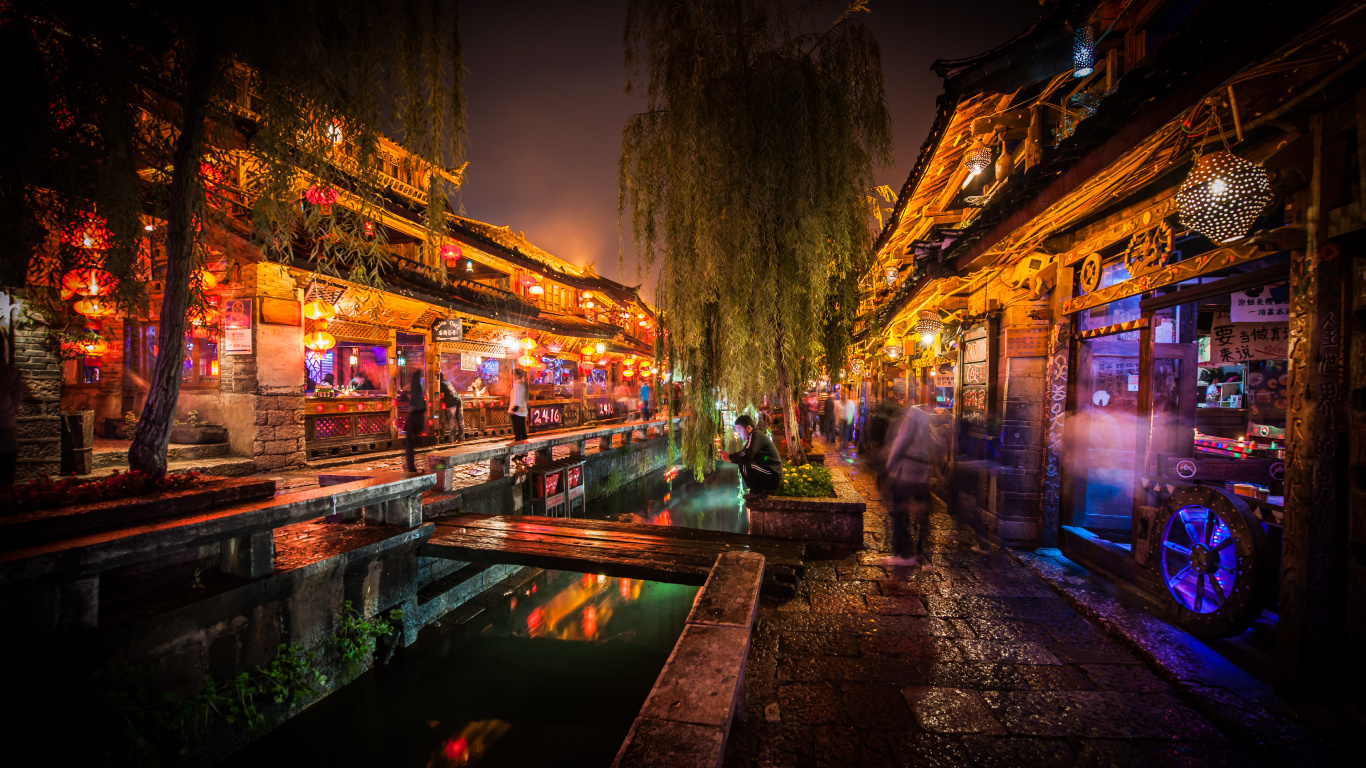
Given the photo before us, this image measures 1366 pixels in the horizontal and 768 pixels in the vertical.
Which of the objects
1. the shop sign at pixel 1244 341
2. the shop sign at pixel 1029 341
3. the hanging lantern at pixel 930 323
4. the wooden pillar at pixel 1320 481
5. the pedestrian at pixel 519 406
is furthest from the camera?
the pedestrian at pixel 519 406

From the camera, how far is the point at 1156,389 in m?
5.99

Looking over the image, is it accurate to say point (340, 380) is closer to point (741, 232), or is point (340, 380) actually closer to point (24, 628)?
point (24, 628)

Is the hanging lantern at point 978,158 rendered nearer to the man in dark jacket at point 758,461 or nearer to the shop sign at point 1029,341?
the shop sign at point 1029,341

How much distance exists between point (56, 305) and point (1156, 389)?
1601 cm

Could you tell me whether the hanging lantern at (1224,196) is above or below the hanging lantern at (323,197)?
below

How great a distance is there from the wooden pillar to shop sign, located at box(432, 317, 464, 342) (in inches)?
651

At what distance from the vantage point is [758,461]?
6.38 m

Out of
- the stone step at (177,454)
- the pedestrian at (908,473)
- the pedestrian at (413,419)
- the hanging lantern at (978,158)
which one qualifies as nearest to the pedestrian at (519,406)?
the pedestrian at (413,419)

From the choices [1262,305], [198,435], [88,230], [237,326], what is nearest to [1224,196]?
[1262,305]

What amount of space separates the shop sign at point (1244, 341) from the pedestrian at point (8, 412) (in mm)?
15417

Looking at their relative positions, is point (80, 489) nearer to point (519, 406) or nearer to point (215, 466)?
point (215, 466)

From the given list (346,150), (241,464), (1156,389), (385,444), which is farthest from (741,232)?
(385,444)

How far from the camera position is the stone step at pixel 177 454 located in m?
8.74

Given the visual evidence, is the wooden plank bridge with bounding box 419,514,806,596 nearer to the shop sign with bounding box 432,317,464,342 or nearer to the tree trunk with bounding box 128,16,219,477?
the tree trunk with bounding box 128,16,219,477
